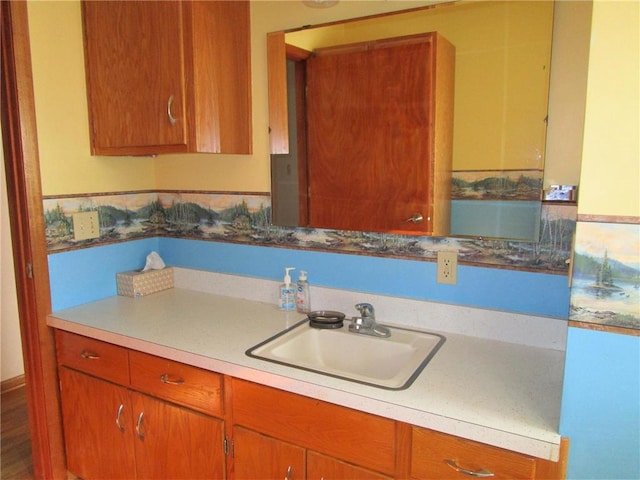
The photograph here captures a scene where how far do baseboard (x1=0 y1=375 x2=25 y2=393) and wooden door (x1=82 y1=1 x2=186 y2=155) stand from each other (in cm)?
193

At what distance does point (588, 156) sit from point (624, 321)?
34 centimetres

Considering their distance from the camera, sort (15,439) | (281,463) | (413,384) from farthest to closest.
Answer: (15,439) < (281,463) < (413,384)

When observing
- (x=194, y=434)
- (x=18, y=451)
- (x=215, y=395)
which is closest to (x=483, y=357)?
(x=215, y=395)

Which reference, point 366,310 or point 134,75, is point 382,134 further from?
point 134,75

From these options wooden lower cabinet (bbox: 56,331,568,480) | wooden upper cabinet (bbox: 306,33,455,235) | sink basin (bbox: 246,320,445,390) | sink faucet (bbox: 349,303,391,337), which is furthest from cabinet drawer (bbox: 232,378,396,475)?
wooden upper cabinet (bbox: 306,33,455,235)

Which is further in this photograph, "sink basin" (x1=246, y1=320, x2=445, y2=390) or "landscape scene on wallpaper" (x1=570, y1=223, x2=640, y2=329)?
"sink basin" (x1=246, y1=320, x2=445, y2=390)

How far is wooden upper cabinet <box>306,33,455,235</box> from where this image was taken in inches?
65.3

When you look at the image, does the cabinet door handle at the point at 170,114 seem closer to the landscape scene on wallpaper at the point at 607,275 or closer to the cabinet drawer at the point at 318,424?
the cabinet drawer at the point at 318,424

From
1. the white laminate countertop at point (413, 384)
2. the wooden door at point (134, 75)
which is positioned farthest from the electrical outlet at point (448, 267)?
the wooden door at point (134, 75)

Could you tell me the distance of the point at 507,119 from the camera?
154 centimetres

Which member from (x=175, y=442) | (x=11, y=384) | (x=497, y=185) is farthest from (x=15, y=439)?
(x=497, y=185)

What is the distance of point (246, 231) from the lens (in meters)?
2.14

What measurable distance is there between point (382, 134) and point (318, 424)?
103 cm

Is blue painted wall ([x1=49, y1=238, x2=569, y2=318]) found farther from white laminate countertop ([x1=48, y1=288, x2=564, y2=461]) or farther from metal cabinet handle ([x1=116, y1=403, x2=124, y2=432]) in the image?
metal cabinet handle ([x1=116, y1=403, x2=124, y2=432])
